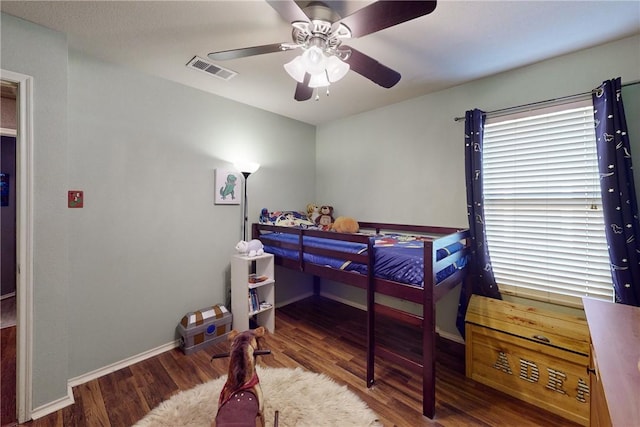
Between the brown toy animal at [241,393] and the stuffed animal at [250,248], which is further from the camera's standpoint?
the stuffed animal at [250,248]

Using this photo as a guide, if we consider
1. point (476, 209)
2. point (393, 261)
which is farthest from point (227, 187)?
point (476, 209)

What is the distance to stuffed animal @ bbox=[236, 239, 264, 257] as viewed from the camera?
8.80 ft

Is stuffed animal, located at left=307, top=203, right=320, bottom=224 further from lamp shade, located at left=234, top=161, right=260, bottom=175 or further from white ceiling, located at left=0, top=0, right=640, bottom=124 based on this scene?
white ceiling, located at left=0, top=0, right=640, bottom=124

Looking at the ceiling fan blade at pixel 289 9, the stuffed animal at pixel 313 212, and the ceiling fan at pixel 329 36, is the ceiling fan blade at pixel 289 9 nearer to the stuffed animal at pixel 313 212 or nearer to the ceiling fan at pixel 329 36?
the ceiling fan at pixel 329 36

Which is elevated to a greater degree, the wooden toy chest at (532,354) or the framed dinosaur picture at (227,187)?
the framed dinosaur picture at (227,187)

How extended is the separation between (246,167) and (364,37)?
5.45 feet

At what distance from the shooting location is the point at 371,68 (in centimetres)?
158

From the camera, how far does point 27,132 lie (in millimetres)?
1594

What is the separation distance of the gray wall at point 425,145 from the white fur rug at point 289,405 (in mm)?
1423

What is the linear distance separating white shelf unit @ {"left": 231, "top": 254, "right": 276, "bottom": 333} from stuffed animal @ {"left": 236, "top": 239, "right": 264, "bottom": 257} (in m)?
0.05

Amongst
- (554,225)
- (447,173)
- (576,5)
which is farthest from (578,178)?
(576,5)

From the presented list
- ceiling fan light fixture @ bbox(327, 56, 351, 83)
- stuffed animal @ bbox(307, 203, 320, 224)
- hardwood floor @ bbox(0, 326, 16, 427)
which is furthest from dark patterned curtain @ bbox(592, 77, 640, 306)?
hardwood floor @ bbox(0, 326, 16, 427)

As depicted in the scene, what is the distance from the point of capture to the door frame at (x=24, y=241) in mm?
1589

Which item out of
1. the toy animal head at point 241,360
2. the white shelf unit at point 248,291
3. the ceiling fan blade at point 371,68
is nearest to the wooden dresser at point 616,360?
the toy animal head at point 241,360
